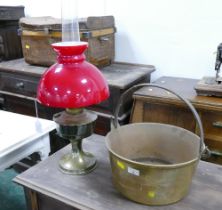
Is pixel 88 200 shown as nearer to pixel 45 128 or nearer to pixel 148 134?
pixel 148 134

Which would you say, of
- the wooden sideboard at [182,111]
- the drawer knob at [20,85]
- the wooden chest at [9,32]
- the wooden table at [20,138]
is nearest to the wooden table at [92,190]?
the wooden table at [20,138]

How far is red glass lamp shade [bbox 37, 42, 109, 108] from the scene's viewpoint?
0.85 meters

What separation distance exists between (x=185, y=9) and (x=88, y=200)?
127 cm

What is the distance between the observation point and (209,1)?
1.56 metres

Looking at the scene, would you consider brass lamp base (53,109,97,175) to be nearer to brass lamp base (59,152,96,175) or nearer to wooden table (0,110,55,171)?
brass lamp base (59,152,96,175)

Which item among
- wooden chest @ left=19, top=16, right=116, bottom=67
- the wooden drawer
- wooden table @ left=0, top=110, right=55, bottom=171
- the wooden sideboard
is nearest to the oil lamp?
wooden table @ left=0, top=110, right=55, bottom=171

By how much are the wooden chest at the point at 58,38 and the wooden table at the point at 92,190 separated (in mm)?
820

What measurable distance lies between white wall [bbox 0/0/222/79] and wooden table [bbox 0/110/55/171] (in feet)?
2.78

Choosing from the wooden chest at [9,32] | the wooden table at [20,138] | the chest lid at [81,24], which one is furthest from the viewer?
the wooden chest at [9,32]

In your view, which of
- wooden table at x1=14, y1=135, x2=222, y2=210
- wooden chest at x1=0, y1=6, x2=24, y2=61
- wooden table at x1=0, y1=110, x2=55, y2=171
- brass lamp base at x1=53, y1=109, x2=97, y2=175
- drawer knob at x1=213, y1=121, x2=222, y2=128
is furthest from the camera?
wooden chest at x1=0, y1=6, x2=24, y2=61

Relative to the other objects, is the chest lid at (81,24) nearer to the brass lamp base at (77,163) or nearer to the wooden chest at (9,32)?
the wooden chest at (9,32)

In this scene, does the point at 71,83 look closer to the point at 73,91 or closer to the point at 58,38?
the point at 73,91

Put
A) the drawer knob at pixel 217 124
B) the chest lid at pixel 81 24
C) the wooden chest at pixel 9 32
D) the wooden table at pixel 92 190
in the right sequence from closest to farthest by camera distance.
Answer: the wooden table at pixel 92 190 < the drawer knob at pixel 217 124 < the chest lid at pixel 81 24 < the wooden chest at pixel 9 32

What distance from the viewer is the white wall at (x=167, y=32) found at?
1.61 meters
